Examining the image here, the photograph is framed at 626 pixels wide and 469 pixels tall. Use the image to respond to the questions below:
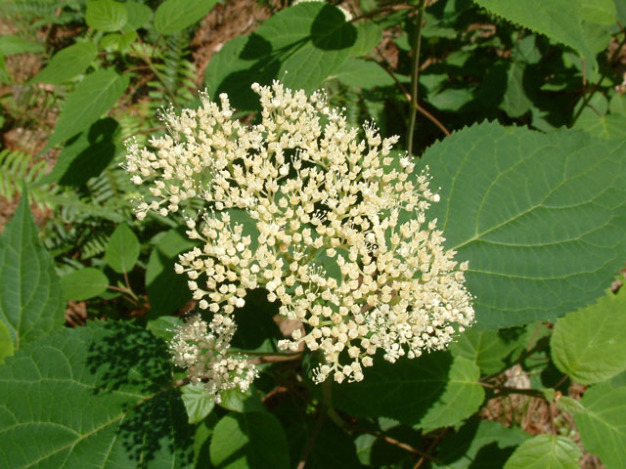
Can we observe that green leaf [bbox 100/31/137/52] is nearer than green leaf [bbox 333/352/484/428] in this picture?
No

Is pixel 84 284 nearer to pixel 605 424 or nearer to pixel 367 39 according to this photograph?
pixel 367 39

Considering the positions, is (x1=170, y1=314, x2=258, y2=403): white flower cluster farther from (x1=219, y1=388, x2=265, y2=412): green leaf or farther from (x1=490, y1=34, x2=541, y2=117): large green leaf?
(x1=490, y1=34, x2=541, y2=117): large green leaf

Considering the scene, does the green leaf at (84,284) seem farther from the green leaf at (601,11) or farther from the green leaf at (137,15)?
the green leaf at (601,11)

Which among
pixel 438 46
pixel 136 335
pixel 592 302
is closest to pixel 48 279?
pixel 136 335

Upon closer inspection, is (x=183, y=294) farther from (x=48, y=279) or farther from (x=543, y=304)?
(x=543, y=304)

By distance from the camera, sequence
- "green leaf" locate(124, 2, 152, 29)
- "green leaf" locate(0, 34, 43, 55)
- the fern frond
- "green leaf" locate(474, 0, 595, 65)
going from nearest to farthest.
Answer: "green leaf" locate(474, 0, 595, 65) < "green leaf" locate(124, 2, 152, 29) < "green leaf" locate(0, 34, 43, 55) < the fern frond

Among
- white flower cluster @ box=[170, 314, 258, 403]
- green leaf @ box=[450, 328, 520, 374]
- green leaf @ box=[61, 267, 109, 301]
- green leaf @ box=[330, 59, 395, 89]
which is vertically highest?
green leaf @ box=[330, 59, 395, 89]

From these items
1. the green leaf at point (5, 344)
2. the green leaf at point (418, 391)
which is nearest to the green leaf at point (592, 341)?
the green leaf at point (418, 391)

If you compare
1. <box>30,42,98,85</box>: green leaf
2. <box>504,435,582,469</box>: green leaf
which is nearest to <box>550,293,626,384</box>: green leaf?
<box>504,435,582,469</box>: green leaf
